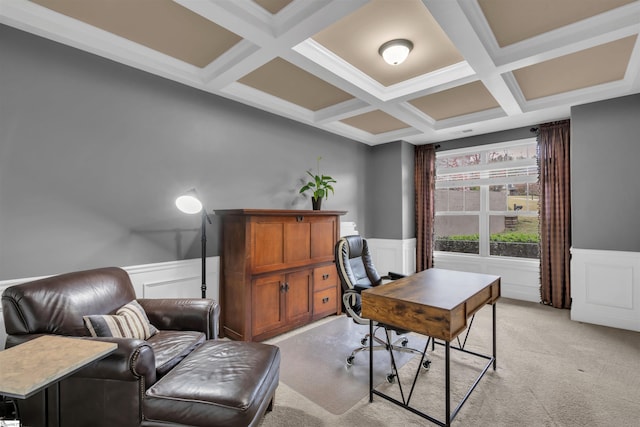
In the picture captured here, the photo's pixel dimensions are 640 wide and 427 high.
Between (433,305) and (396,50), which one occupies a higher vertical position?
(396,50)

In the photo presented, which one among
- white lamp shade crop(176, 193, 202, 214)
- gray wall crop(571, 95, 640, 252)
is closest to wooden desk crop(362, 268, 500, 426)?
white lamp shade crop(176, 193, 202, 214)

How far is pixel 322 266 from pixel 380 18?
8.68 feet

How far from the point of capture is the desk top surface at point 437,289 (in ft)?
6.17

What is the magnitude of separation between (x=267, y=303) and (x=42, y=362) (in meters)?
2.05

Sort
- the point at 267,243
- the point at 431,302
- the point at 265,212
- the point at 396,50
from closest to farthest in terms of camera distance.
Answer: the point at 431,302
the point at 396,50
the point at 265,212
the point at 267,243

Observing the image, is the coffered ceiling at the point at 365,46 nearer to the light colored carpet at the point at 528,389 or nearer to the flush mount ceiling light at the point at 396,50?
the flush mount ceiling light at the point at 396,50

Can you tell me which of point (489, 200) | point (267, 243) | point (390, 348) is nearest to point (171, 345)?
point (267, 243)

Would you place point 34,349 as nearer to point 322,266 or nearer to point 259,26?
point 259,26

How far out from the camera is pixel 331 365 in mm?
2623

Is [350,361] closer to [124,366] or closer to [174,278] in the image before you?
[124,366]

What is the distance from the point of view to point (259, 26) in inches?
83.9

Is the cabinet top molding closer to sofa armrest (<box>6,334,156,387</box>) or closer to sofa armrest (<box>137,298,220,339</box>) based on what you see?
sofa armrest (<box>137,298,220,339</box>)

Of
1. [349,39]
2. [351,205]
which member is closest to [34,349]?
Result: [349,39]

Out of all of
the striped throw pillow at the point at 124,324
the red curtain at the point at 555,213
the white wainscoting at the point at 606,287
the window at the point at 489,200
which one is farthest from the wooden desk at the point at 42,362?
the window at the point at 489,200
